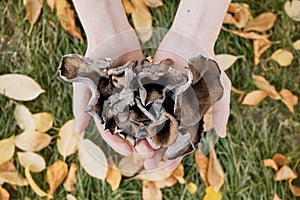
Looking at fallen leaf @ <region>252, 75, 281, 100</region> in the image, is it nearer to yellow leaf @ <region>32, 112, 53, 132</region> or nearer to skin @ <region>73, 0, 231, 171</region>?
→ skin @ <region>73, 0, 231, 171</region>

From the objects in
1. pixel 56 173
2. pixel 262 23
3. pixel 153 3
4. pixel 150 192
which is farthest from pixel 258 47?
pixel 56 173

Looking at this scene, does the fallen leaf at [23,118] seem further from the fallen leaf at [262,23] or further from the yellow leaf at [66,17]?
the fallen leaf at [262,23]

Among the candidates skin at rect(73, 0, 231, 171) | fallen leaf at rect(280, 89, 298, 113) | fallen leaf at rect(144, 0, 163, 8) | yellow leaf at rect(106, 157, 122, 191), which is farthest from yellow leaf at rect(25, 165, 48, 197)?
fallen leaf at rect(280, 89, 298, 113)

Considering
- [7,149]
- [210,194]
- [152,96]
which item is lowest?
[210,194]

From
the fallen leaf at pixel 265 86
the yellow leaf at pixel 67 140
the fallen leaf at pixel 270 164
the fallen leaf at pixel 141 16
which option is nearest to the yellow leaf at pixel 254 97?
the fallen leaf at pixel 265 86

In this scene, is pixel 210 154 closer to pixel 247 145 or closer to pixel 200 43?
pixel 247 145

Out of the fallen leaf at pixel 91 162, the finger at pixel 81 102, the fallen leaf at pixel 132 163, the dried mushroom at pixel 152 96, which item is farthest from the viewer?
the fallen leaf at pixel 91 162

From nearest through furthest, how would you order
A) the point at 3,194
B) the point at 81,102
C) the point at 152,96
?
the point at 152,96 < the point at 81,102 < the point at 3,194

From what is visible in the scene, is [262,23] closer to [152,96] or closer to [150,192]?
[150,192]
